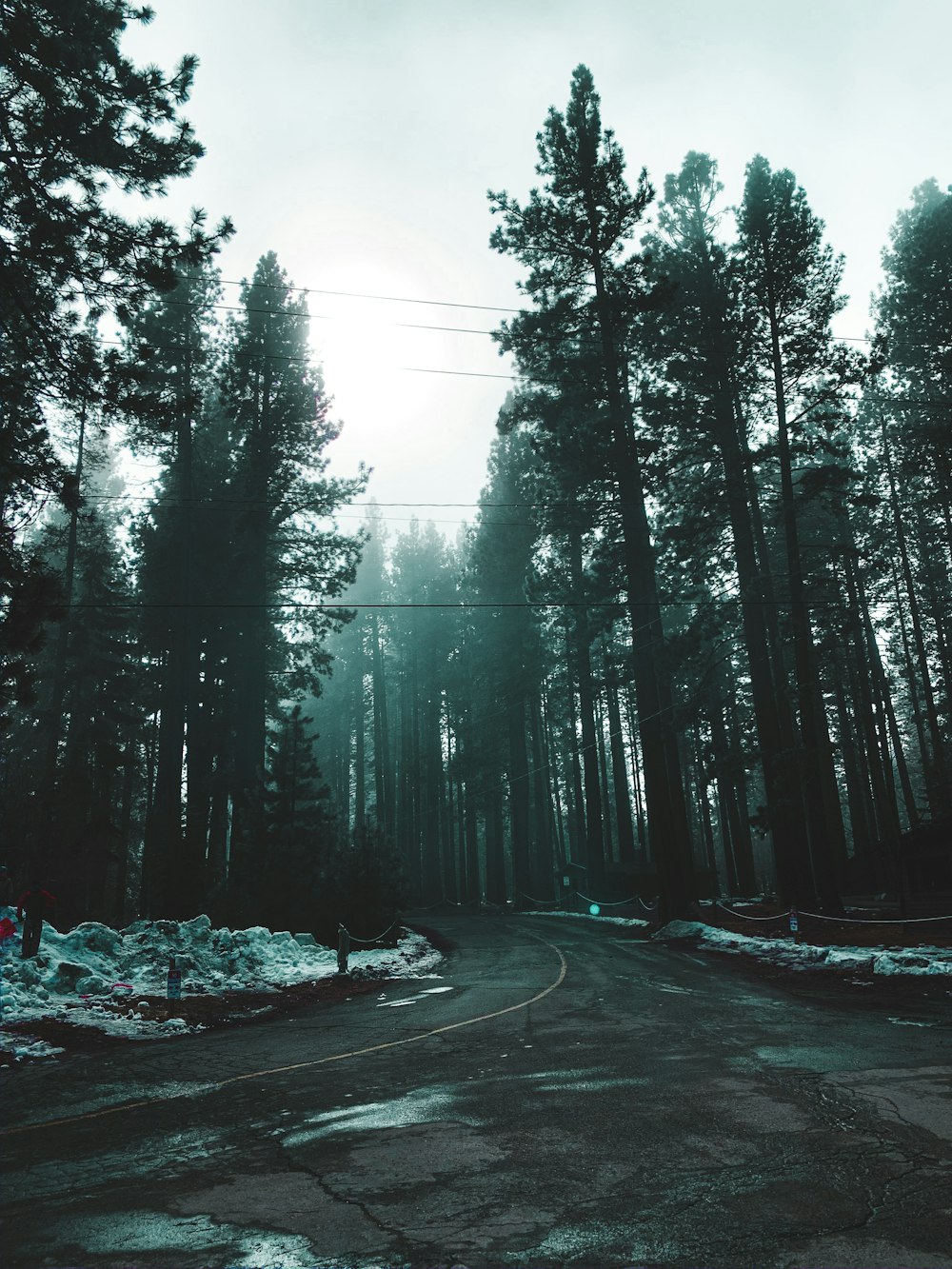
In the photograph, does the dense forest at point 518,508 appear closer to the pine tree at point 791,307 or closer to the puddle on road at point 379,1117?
the pine tree at point 791,307

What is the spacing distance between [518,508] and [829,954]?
2934cm

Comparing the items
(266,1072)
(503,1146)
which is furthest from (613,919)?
(503,1146)

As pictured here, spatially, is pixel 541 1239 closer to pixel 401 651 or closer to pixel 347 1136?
pixel 347 1136

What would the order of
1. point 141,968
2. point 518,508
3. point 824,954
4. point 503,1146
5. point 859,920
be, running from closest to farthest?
point 503,1146, point 141,968, point 824,954, point 859,920, point 518,508

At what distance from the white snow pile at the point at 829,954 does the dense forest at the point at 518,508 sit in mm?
2779

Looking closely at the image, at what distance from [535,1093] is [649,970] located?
953 cm

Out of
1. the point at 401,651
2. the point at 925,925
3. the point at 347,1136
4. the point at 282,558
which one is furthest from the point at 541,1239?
the point at 401,651

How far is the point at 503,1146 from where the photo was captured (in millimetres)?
5051

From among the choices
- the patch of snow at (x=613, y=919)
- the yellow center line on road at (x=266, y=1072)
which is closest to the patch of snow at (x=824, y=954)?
the yellow center line on road at (x=266, y=1072)

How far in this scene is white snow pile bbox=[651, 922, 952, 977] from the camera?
1273cm

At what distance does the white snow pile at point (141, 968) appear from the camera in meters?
11.0

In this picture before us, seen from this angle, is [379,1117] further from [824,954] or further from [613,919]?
[613,919]

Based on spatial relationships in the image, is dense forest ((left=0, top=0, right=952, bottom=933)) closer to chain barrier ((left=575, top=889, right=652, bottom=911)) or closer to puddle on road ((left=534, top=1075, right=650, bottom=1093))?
chain barrier ((left=575, top=889, right=652, bottom=911))

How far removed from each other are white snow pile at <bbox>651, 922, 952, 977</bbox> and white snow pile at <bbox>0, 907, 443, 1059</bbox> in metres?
6.80
